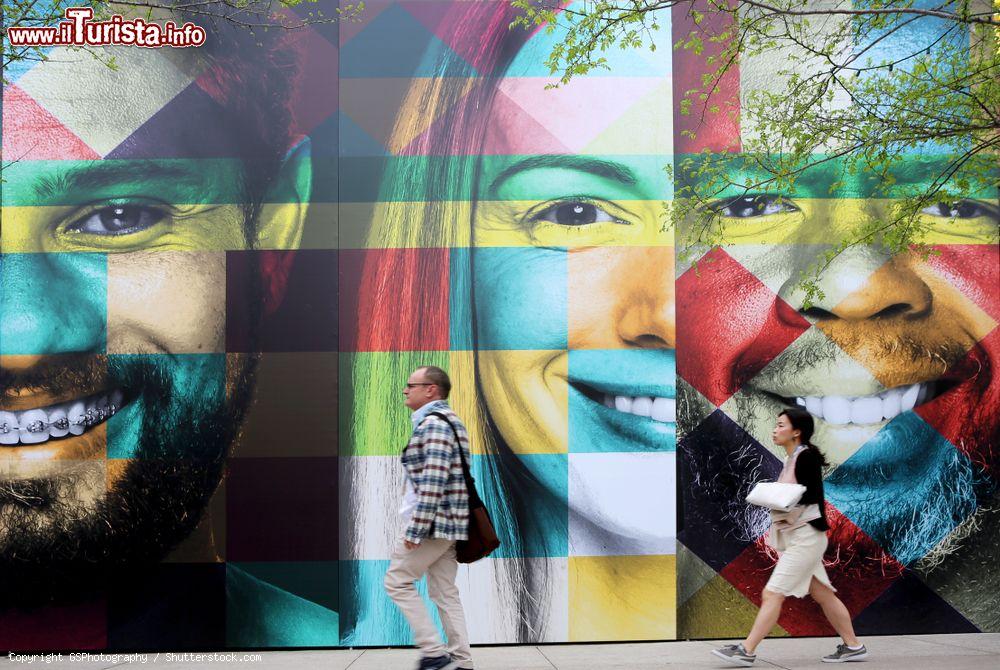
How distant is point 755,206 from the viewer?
7.64 meters

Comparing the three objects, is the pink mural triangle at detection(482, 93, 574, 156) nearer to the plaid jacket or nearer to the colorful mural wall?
the colorful mural wall

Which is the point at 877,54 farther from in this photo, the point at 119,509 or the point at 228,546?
the point at 119,509

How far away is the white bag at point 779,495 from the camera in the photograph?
252 inches

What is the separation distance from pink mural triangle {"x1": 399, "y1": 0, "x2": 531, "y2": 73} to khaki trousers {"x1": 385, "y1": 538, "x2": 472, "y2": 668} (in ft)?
12.7

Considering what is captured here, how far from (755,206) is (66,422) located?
18.7ft

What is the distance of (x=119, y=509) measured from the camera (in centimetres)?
730

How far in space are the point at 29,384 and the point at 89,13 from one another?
2960mm

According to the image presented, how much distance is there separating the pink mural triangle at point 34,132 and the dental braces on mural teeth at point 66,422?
75.8 inches

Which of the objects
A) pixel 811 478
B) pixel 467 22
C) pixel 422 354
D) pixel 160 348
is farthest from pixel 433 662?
pixel 467 22

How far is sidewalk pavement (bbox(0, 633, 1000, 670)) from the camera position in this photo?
6.57m

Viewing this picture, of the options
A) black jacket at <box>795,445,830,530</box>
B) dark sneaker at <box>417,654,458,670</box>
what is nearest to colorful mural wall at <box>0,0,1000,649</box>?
black jacket at <box>795,445,830,530</box>

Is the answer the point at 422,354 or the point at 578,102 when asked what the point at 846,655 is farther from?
the point at 578,102

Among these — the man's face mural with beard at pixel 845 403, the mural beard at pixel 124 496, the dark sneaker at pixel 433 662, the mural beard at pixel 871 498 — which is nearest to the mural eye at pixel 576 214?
the man's face mural with beard at pixel 845 403

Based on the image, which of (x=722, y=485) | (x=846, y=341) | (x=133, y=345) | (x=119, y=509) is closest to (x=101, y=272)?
(x=133, y=345)
